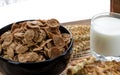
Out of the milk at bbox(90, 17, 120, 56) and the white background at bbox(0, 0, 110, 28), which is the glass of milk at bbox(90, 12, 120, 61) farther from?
the white background at bbox(0, 0, 110, 28)

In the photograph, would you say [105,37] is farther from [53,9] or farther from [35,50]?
[53,9]

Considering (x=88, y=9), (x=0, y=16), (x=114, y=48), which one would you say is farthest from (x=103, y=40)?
(x=0, y=16)

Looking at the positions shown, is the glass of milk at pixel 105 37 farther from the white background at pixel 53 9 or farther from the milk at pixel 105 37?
the white background at pixel 53 9

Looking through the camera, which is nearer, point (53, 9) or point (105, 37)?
point (105, 37)

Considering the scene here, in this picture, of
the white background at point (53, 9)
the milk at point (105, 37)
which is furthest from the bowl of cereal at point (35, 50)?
the white background at point (53, 9)

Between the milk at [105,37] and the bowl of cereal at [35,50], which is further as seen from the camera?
the milk at [105,37]

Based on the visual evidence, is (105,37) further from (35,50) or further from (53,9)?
(53,9)

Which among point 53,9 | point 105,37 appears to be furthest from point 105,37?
point 53,9

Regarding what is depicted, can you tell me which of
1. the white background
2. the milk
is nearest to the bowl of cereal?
the milk
